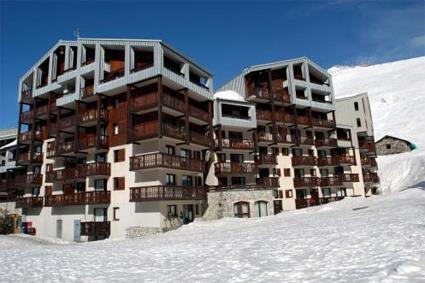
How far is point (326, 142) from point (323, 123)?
3.11 metres

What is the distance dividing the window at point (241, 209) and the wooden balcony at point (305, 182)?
12650 mm

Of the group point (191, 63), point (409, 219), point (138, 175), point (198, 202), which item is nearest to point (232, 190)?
point (198, 202)

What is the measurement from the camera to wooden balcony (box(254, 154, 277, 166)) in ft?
151

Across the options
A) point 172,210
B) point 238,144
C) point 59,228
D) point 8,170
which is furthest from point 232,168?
point 8,170

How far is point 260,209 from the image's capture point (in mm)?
40219

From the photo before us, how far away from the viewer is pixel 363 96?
63906 millimetres

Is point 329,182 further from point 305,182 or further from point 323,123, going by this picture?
point 323,123

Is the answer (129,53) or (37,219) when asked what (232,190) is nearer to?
(129,53)

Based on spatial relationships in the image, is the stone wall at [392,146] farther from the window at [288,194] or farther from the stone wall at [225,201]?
the stone wall at [225,201]

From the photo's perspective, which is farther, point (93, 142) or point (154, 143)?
point (93, 142)

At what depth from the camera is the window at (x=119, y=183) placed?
3620 centimetres

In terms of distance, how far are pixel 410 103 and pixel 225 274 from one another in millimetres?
137657

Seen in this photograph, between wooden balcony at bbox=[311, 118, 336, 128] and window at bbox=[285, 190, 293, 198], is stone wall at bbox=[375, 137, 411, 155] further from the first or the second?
window at bbox=[285, 190, 293, 198]

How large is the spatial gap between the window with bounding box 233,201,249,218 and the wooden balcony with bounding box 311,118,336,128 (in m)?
21.1
